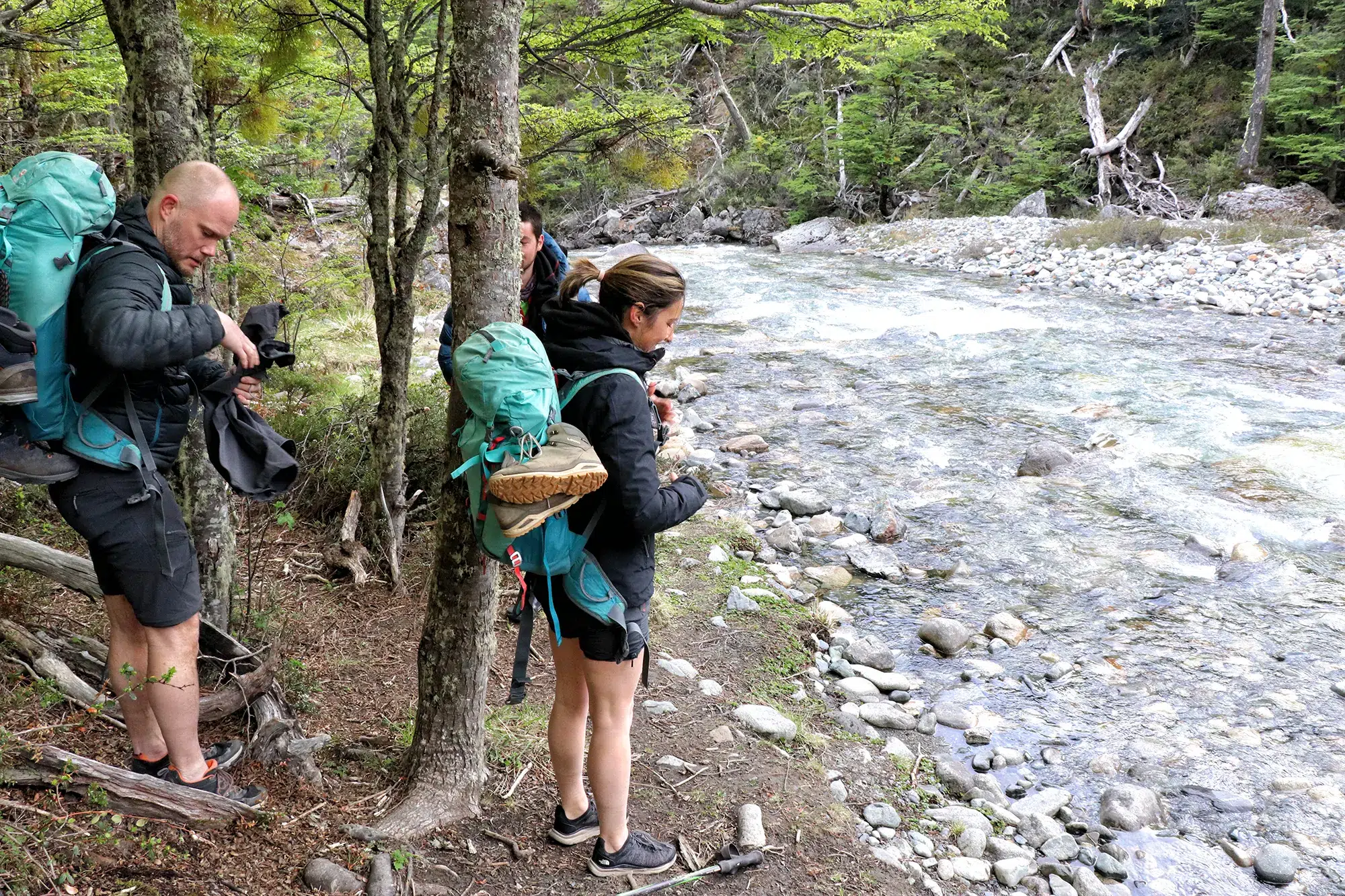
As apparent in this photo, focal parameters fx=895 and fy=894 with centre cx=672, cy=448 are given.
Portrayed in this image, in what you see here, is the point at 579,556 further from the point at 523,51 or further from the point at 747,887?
the point at 523,51

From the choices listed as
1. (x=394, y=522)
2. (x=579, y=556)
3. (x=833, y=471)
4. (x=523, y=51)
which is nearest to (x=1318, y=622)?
(x=833, y=471)

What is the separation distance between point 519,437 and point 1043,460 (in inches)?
266

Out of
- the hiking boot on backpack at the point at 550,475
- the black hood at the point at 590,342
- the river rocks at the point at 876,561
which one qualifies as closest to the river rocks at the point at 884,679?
the river rocks at the point at 876,561

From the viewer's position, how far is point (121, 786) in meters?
2.58

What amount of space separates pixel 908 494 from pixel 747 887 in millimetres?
5004

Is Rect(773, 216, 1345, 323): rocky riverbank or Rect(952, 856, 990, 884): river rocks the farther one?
Rect(773, 216, 1345, 323): rocky riverbank

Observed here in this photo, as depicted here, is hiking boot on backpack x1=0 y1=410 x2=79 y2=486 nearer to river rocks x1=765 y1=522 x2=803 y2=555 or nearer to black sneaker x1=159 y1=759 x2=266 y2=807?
black sneaker x1=159 y1=759 x2=266 y2=807

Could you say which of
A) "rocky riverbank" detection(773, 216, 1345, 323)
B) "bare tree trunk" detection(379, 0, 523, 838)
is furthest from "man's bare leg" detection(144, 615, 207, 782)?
"rocky riverbank" detection(773, 216, 1345, 323)

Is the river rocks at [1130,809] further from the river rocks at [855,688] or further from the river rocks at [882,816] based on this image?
the river rocks at [855,688]

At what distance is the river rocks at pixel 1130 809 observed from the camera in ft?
12.7

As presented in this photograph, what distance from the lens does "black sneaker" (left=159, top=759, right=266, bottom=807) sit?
108 inches

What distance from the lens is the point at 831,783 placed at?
382 cm

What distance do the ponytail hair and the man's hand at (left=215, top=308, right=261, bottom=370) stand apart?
38.4 inches

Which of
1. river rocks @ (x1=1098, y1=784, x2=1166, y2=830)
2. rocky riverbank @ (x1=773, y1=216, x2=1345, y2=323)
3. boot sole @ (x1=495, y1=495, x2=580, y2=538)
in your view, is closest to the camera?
boot sole @ (x1=495, y1=495, x2=580, y2=538)
